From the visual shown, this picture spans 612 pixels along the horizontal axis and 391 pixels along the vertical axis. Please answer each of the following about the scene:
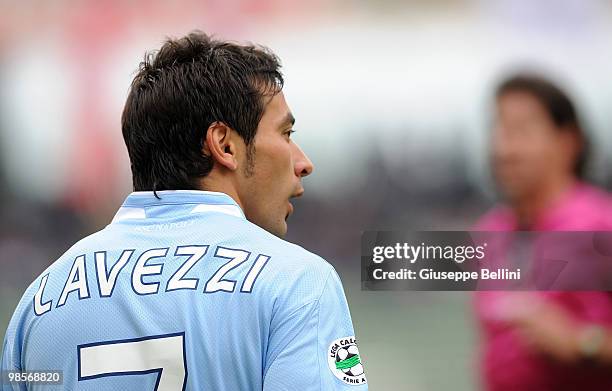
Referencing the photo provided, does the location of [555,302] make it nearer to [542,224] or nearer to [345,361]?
[542,224]

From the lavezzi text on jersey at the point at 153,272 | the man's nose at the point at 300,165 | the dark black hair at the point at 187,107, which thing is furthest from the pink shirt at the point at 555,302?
the lavezzi text on jersey at the point at 153,272

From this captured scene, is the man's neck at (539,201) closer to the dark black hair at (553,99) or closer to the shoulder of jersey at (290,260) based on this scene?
the dark black hair at (553,99)

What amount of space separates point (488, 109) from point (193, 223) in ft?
5.19

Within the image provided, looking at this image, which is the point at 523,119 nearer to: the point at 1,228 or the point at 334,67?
the point at 334,67

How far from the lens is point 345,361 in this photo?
1.20 m

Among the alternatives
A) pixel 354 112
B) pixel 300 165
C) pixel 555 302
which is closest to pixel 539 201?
pixel 555 302

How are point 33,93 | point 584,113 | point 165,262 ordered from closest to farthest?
point 165,262, point 584,113, point 33,93

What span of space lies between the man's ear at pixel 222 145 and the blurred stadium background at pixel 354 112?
55.1 inches

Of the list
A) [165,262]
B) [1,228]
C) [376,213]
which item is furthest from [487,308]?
[165,262]

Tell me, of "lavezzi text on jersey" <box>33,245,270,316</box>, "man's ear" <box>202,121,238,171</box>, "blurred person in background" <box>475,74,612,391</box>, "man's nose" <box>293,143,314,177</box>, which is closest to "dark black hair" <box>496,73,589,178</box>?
"blurred person in background" <box>475,74,612,391</box>

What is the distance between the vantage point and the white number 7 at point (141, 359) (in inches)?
45.6

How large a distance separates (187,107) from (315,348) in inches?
15.3

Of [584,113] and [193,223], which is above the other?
[584,113]

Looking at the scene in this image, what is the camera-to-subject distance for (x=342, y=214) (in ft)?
8.84
